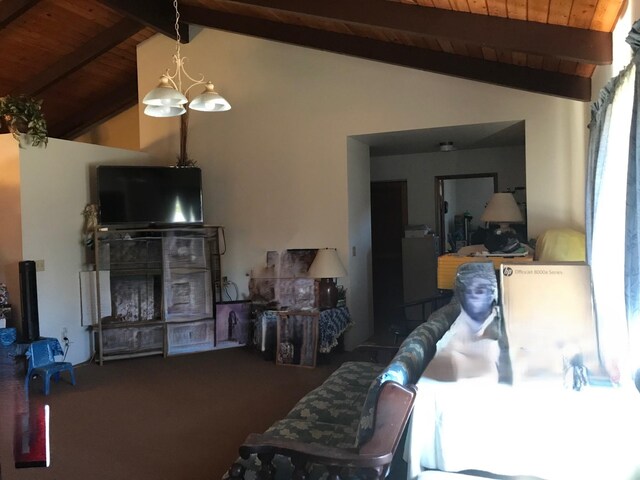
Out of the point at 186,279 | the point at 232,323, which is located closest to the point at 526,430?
the point at 232,323

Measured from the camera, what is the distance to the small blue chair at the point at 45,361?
14.5 ft

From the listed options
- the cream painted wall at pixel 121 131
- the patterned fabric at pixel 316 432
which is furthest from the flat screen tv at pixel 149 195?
the patterned fabric at pixel 316 432

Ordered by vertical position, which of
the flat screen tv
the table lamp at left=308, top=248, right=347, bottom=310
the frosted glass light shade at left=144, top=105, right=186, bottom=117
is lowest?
the table lamp at left=308, top=248, right=347, bottom=310

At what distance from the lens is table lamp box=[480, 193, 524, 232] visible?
4.89 metres

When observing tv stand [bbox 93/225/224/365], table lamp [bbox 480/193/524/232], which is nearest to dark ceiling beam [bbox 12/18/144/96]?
tv stand [bbox 93/225/224/365]

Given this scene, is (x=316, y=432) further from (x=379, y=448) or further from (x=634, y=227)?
(x=634, y=227)

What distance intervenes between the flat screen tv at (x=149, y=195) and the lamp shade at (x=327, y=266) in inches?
61.0

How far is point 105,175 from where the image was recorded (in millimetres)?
5500

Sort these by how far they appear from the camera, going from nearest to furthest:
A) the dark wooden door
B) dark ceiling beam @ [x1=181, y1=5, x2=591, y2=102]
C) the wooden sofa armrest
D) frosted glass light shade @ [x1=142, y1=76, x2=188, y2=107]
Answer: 1. the wooden sofa armrest
2. frosted glass light shade @ [x1=142, y1=76, x2=188, y2=107]
3. dark ceiling beam @ [x1=181, y1=5, x2=591, y2=102]
4. the dark wooden door

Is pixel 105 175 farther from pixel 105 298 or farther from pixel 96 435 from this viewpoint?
pixel 96 435

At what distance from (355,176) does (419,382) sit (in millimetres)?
3979

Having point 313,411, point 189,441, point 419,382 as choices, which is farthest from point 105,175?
point 419,382

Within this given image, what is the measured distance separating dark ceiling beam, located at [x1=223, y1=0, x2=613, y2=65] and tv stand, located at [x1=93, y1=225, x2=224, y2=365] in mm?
2832

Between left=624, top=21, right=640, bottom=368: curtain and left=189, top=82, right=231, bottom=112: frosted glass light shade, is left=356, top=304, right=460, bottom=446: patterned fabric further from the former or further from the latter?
left=189, top=82, right=231, bottom=112: frosted glass light shade
